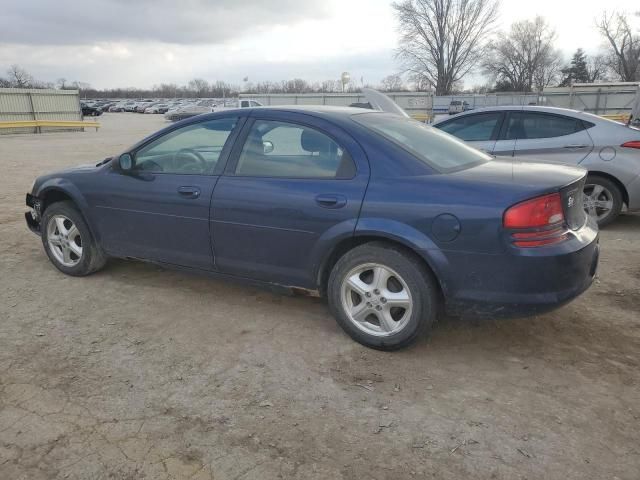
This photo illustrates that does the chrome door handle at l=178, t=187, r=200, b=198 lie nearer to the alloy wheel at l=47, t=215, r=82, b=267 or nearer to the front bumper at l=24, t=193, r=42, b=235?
the alloy wheel at l=47, t=215, r=82, b=267

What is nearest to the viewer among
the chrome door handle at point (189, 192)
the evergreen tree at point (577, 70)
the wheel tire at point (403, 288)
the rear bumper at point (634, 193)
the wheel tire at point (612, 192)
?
the wheel tire at point (403, 288)

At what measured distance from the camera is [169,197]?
3.97m

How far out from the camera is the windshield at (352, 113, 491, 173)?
340 centimetres

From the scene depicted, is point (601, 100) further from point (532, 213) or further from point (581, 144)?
point (532, 213)

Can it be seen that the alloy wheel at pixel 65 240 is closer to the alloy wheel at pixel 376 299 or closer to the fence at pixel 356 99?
the alloy wheel at pixel 376 299

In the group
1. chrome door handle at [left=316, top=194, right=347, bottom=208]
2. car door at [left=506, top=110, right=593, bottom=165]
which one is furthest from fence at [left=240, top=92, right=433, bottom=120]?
chrome door handle at [left=316, top=194, right=347, bottom=208]

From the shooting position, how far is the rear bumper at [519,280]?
289cm

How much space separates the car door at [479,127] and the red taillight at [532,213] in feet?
13.0

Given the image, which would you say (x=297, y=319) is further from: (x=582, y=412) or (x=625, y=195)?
(x=625, y=195)

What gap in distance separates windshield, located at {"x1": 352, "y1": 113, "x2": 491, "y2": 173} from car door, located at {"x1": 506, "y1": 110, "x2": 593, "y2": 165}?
2797mm

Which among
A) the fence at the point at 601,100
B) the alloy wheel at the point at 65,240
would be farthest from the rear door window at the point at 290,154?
the fence at the point at 601,100

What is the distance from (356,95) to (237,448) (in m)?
28.6

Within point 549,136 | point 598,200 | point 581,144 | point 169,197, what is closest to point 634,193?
point 598,200

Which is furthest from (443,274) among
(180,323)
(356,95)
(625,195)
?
(356,95)
